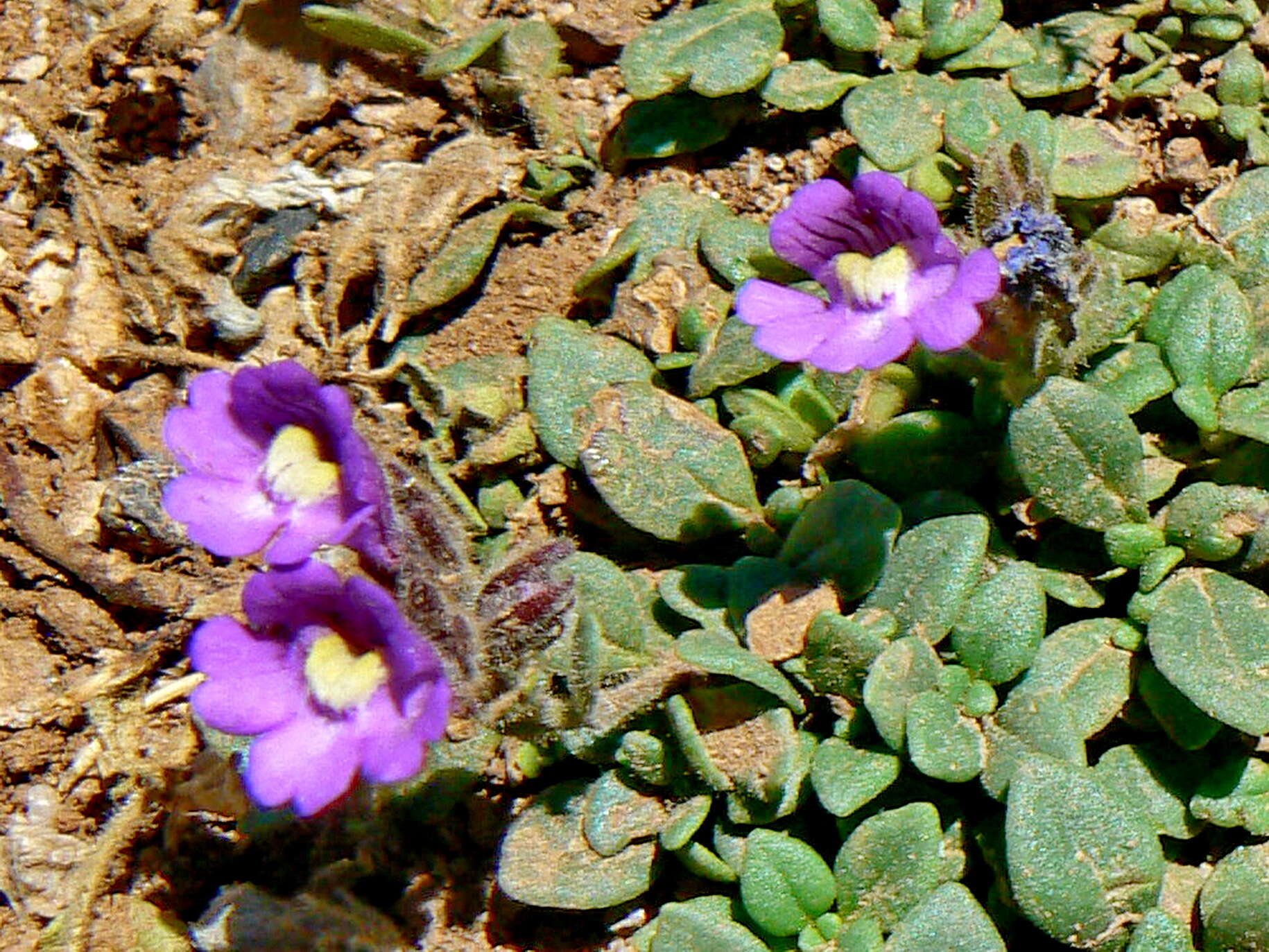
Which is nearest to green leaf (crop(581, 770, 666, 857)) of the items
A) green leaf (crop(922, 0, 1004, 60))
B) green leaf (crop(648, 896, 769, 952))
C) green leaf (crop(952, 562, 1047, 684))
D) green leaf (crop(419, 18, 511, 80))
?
green leaf (crop(648, 896, 769, 952))

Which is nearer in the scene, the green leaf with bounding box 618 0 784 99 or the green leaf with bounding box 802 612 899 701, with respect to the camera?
the green leaf with bounding box 802 612 899 701

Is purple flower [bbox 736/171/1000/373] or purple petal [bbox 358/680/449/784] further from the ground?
purple flower [bbox 736/171/1000/373]

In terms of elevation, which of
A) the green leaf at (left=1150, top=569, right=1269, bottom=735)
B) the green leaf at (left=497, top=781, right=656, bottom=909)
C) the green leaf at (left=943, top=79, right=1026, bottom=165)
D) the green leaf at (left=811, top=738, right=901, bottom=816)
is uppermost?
the green leaf at (left=943, top=79, right=1026, bottom=165)

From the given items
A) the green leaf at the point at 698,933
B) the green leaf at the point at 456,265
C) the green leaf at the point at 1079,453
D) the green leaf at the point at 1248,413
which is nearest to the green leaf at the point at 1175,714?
the green leaf at the point at 1079,453

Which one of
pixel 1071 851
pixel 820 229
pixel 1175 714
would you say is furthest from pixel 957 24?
pixel 1071 851

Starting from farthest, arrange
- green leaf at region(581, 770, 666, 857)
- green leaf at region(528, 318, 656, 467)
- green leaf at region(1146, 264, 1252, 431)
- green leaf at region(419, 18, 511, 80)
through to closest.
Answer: green leaf at region(419, 18, 511, 80)
green leaf at region(528, 318, 656, 467)
green leaf at region(1146, 264, 1252, 431)
green leaf at region(581, 770, 666, 857)

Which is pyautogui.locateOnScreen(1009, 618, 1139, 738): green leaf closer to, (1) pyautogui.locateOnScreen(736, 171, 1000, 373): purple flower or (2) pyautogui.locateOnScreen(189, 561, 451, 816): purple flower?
(1) pyautogui.locateOnScreen(736, 171, 1000, 373): purple flower

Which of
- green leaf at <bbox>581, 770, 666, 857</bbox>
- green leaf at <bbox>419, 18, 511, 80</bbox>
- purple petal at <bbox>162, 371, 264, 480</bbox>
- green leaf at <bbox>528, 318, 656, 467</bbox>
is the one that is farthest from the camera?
green leaf at <bbox>419, 18, 511, 80</bbox>
